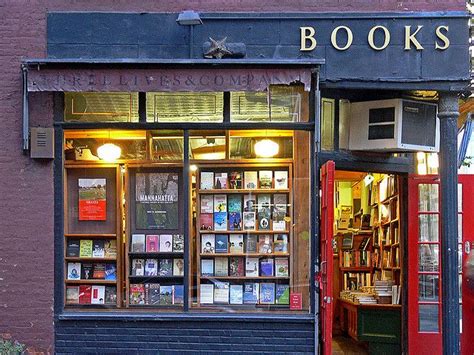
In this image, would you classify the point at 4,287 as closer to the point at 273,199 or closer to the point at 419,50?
the point at 273,199

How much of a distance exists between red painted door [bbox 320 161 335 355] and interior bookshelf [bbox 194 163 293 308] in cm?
48

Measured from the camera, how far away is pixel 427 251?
11188 millimetres

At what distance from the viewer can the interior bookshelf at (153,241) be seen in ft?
34.0

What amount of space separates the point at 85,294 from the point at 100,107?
222cm

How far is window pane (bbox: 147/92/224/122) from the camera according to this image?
407 inches

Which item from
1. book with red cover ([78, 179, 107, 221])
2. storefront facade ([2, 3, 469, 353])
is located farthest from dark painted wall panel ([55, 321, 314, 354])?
book with red cover ([78, 179, 107, 221])

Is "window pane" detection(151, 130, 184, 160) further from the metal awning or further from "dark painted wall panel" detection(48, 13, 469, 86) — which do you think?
"dark painted wall panel" detection(48, 13, 469, 86)

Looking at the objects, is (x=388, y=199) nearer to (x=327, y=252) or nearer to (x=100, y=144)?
(x=327, y=252)

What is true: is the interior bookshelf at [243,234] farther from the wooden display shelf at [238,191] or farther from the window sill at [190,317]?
the window sill at [190,317]

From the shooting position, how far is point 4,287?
402 inches

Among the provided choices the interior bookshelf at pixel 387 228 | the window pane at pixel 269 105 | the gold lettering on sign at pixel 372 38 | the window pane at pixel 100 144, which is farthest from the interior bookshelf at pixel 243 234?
the interior bookshelf at pixel 387 228

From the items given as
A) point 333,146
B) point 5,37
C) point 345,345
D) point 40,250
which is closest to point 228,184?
point 333,146

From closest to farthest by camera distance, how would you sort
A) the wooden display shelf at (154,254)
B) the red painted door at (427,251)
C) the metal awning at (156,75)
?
1. the metal awning at (156,75)
2. the wooden display shelf at (154,254)
3. the red painted door at (427,251)

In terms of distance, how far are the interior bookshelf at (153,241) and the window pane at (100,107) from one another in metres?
0.67
